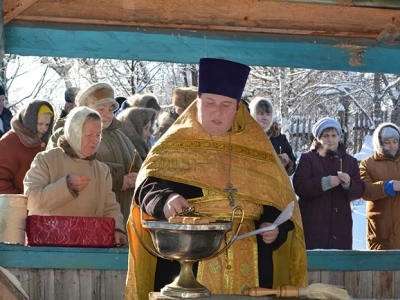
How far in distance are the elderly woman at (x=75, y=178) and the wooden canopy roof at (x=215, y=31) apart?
0.51 metres

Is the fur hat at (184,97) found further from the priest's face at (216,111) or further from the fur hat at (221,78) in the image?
the priest's face at (216,111)

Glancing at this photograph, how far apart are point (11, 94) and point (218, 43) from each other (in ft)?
50.6

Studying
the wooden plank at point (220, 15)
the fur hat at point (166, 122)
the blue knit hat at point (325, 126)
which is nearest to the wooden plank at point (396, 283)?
the blue knit hat at point (325, 126)

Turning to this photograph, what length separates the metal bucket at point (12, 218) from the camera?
22.2ft

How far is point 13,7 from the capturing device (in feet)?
21.3

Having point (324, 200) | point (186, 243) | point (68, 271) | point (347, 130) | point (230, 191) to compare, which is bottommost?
point (68, 271)

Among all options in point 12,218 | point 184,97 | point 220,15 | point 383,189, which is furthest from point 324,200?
point 12,218

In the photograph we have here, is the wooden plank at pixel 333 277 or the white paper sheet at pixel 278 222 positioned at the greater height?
the white paper sheet at pixel 278 222

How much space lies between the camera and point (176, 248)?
4.48 meters

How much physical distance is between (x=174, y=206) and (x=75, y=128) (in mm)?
2220

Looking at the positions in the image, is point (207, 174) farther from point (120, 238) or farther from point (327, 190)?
point (327, 190)

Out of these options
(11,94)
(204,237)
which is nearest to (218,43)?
(204,237)

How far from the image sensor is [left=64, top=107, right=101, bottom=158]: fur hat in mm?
6934

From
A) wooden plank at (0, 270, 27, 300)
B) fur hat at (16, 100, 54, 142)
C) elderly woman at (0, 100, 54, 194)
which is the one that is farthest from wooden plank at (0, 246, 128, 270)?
wooden plank at (0, 270, 27, 300)
